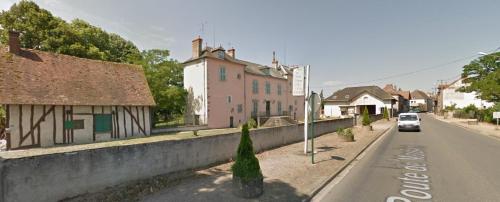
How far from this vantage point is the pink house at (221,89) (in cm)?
2694

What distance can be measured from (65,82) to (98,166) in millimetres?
15151

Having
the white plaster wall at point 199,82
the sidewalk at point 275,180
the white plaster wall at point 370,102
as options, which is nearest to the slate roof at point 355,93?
the white plaster wall at point 370,102

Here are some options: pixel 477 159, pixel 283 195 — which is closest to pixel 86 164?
pixel 283 195

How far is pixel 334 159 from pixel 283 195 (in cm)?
447

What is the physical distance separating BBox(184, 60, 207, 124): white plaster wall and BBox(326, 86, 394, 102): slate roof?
34.2 metres

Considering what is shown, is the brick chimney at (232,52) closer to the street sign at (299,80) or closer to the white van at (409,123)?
the white van at (409,123)

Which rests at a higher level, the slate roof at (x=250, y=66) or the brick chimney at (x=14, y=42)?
the slate roof at (x=250, y=66)

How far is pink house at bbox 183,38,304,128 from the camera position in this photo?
26938mm

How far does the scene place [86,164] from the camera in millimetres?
5152

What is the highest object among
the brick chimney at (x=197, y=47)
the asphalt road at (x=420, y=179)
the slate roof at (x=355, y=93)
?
the brick chimney at (x=197, y=47)

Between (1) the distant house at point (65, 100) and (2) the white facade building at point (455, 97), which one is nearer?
(1) the distant house at point (65, 100)

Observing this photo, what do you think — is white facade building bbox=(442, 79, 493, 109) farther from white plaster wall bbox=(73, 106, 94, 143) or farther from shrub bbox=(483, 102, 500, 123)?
white plaster wall bbox=(73, 106, 94, 143)

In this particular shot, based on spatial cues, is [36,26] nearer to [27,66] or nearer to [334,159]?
[27,66]

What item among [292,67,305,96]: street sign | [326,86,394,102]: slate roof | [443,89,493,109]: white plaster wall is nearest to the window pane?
[292,67,305,96]: street sign
